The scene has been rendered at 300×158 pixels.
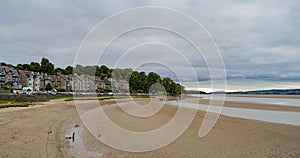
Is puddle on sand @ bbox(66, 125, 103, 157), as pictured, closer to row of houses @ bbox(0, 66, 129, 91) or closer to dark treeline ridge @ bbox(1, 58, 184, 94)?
row of houses @ bbox(0, 66, 129, 91)

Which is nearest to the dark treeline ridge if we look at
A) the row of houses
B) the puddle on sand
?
the row of houses

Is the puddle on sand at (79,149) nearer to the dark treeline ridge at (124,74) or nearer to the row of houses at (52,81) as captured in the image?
the row of houses at (52,81)

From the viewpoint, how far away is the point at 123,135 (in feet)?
38.0

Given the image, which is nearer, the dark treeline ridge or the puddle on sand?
the puddle on sand

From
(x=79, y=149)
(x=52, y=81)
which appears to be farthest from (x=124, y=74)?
(x=79, y=149)

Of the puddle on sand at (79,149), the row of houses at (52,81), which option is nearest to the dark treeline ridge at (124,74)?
the row of houses at (52,81)

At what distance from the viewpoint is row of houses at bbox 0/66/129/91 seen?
218 feet

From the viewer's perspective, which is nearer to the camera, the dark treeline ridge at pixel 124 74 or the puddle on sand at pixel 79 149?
the puddle on sand at pixel 79 149

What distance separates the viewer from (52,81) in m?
83.3

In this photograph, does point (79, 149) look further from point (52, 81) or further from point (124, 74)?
point (124, 74)

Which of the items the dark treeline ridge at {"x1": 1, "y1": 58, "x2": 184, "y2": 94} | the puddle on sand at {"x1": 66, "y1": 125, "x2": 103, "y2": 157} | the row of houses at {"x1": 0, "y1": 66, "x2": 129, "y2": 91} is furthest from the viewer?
the dark treeline ridge at {"x1": 1, "y1": 58, "x2": 184, "y2": 94}

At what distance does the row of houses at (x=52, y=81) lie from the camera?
66.5m

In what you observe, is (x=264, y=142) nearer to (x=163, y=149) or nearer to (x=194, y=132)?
(x=194, y=132)

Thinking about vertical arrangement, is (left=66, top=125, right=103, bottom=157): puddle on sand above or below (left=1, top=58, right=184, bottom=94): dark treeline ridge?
below
